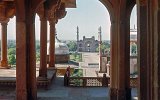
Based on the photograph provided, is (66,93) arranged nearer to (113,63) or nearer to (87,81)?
(87,81)

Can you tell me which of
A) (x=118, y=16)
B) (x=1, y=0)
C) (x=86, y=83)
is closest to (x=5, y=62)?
(x=1, y=0)

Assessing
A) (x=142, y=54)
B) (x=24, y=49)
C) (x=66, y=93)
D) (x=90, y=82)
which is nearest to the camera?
(x=142, y=54)

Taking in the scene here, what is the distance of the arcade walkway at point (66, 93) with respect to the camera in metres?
13.2

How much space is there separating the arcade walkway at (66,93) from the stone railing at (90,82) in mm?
553

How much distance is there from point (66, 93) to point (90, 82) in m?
2.67

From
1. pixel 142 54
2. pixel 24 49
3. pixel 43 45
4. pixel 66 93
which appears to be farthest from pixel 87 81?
pixel 142 54

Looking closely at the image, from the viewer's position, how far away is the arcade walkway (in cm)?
1321

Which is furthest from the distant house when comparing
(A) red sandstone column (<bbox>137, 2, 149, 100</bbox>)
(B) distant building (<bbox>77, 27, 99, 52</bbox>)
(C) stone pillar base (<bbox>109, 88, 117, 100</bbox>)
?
(A) red sandstone column (<bbox>137, 2, 149, 100</bbox>)

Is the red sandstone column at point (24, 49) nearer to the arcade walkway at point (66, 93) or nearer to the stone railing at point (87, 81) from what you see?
the arcade walkway at point (66, 93)

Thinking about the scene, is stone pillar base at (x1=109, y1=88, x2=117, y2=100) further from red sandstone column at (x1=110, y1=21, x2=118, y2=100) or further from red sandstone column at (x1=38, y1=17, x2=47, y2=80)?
red sandstone column at (x1=38, y1=17, x2=47, y2=80)

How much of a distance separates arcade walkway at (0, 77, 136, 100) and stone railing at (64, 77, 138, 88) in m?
0.55

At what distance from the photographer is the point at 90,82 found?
16.8 m

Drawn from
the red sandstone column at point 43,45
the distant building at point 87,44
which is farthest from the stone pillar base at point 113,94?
the distant building at point 87,44

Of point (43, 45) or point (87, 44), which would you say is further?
point (87, 44)
